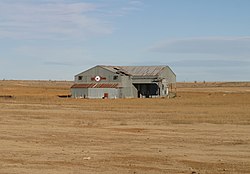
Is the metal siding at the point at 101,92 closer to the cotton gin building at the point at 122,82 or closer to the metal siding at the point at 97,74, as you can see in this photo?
the cotton gin building at the point at 122,82

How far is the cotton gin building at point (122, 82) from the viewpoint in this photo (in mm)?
84125

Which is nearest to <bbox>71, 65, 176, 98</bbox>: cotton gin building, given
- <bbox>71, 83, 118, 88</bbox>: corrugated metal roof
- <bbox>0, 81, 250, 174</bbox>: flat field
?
<bbox>71, 83, 118, 88</bbox>: corrugated metal roof

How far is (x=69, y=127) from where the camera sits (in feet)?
98.3

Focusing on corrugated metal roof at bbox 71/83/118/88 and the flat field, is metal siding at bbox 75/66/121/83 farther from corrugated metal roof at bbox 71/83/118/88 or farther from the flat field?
the flat field

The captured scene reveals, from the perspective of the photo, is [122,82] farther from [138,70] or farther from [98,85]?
[138,70]

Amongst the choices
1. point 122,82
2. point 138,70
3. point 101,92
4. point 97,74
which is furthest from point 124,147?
point 138,70

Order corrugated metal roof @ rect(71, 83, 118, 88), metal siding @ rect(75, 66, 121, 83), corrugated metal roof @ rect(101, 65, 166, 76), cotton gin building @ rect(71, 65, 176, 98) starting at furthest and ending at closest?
corrugated metal roof @ rect(101, 65, 166, 76), metal siding @ rect(75, 66, 121, 83), corrugated metal roof @ rect(71, 83, 118, 88), cotton gin building @ rect(71, 65, 176, 98)

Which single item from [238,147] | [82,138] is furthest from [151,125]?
[238,147]

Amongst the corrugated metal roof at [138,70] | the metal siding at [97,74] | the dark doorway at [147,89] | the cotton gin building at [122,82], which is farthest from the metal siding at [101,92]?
the dark doorway at [147,89]

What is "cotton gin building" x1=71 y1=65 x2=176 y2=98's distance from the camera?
8412cm

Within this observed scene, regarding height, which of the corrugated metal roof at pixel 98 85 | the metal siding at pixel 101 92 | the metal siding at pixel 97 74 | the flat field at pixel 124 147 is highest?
the metal siding at pixel 97 74

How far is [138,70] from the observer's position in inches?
3590

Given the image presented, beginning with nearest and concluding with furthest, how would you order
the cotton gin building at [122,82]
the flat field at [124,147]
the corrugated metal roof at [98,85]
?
the flat field at [124,147] < the cotton gin building at [122,82] < the corrugated metal roof at [98,85]

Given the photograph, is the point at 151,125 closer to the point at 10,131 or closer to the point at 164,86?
the point at 10,131
